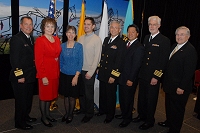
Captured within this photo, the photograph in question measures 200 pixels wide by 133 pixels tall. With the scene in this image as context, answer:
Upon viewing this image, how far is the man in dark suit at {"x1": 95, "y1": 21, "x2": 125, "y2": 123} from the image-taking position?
9.01 ft

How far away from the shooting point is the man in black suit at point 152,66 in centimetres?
261

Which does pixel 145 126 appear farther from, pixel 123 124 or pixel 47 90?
pixel 47 90

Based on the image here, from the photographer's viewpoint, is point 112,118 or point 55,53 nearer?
point 55,53

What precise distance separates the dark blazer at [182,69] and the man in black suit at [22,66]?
Answer: 6.27 feet

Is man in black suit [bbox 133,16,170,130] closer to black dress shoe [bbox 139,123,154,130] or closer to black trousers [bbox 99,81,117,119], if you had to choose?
black dress shoe [bbox 139,123,154,130]

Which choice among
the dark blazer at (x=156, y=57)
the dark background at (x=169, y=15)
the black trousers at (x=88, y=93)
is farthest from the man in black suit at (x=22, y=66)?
the dark blazer at (x=156, y=57)

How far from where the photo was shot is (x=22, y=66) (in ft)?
7.85

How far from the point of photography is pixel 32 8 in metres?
3.81

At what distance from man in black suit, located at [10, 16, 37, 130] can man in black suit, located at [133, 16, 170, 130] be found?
165cm

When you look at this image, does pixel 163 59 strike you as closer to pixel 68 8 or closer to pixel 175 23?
pixel 68 8

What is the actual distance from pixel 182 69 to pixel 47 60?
5.94 ft

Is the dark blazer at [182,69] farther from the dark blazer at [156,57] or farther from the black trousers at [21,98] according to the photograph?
the black trousers at [21,98]

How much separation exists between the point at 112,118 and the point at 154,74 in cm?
105

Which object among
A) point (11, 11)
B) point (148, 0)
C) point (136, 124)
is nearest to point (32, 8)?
point (11, 11)
